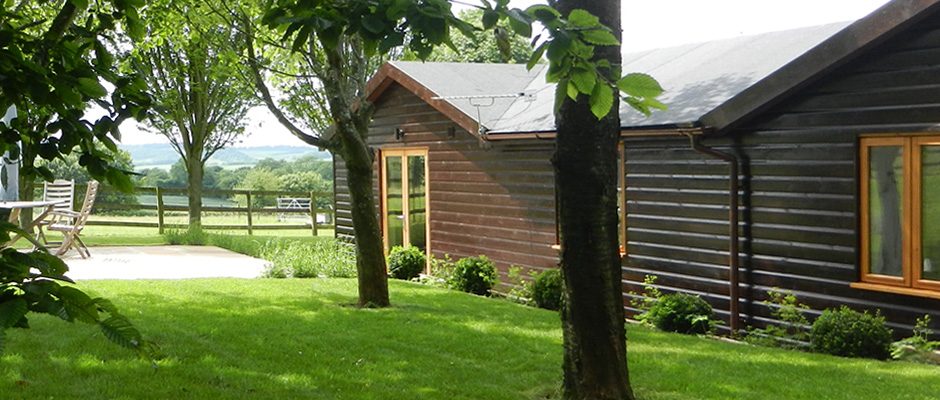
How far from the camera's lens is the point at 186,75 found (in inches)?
994

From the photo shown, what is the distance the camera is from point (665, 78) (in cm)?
1303

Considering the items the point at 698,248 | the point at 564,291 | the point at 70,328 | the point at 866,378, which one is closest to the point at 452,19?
the point at 564,291

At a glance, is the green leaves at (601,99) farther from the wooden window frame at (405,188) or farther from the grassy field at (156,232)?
the grassy field at (156,232)

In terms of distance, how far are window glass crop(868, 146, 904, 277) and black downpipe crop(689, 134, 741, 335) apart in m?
1.42

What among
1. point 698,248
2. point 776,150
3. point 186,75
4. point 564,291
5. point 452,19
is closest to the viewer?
point 452,19

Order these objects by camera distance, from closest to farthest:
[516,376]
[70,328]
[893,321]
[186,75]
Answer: [516,376] → [70,328] → [893,321] → [186,75]

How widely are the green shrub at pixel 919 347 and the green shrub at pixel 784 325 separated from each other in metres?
1.03

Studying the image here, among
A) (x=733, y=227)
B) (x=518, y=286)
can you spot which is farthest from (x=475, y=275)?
(x=733, y=227)

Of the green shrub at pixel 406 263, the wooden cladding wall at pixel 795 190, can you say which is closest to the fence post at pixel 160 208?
the green shrub at pixel 406 263

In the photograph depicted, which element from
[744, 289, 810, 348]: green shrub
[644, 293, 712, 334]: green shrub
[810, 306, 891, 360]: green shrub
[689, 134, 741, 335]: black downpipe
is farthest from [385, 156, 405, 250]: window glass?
[810, 306, 891, 360]: green shrub

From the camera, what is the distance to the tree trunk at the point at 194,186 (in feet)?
90.5

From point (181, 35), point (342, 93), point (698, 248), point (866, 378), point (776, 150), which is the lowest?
point (866, 378)

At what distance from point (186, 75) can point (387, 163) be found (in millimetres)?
9947

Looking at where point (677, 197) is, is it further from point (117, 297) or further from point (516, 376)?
point (117, 297)
